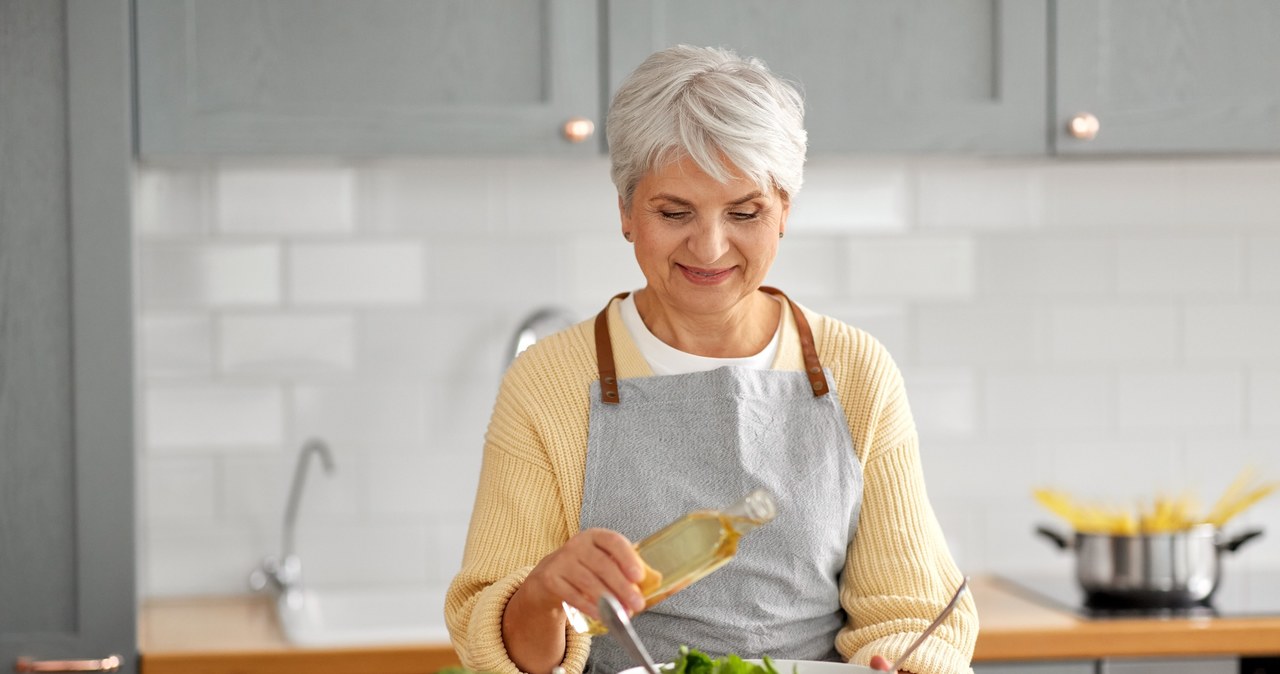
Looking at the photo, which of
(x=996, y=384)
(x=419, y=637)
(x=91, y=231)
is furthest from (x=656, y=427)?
(x=996, y=384)

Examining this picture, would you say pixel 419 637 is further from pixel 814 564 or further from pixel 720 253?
pixel 720 253

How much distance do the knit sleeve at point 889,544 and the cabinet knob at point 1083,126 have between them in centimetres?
99

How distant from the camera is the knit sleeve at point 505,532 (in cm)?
143

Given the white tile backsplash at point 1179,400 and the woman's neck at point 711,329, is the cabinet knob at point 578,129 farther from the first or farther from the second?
the white tile backsplash at point 1179,400

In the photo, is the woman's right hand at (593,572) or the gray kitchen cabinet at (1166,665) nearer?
the woman's right hand at (593,572)

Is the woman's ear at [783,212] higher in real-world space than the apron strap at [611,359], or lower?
higher

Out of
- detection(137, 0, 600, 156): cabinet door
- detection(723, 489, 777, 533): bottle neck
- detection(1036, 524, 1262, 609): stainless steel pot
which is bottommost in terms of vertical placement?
detection(1036, 524, 1262, 609): stainless steel pot

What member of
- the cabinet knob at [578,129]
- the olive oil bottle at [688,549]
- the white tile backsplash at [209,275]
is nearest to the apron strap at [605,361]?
the olive oil bottle at [688,549]

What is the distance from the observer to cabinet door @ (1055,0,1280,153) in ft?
8.06

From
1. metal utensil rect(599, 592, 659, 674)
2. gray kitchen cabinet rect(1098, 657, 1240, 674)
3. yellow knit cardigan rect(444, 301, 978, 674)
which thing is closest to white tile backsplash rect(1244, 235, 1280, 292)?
gray kitchen cabinet rect(1098, 657, 1240, 674)

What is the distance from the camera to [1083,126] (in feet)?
8.00

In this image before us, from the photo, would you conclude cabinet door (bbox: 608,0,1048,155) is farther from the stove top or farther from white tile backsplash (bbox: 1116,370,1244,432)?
the stove top

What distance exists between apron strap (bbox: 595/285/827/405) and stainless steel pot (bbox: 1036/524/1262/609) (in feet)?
3.26

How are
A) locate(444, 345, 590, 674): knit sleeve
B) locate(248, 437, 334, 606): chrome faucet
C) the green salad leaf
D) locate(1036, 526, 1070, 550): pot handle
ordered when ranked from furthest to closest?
1. locate(248, 437, 334, 606): chrome faucet
2. locate(1036, 526, 1070, 550): pot handle
3. locate(444, 345, 590, 674): knit sleeve
4. the green salad leaf
